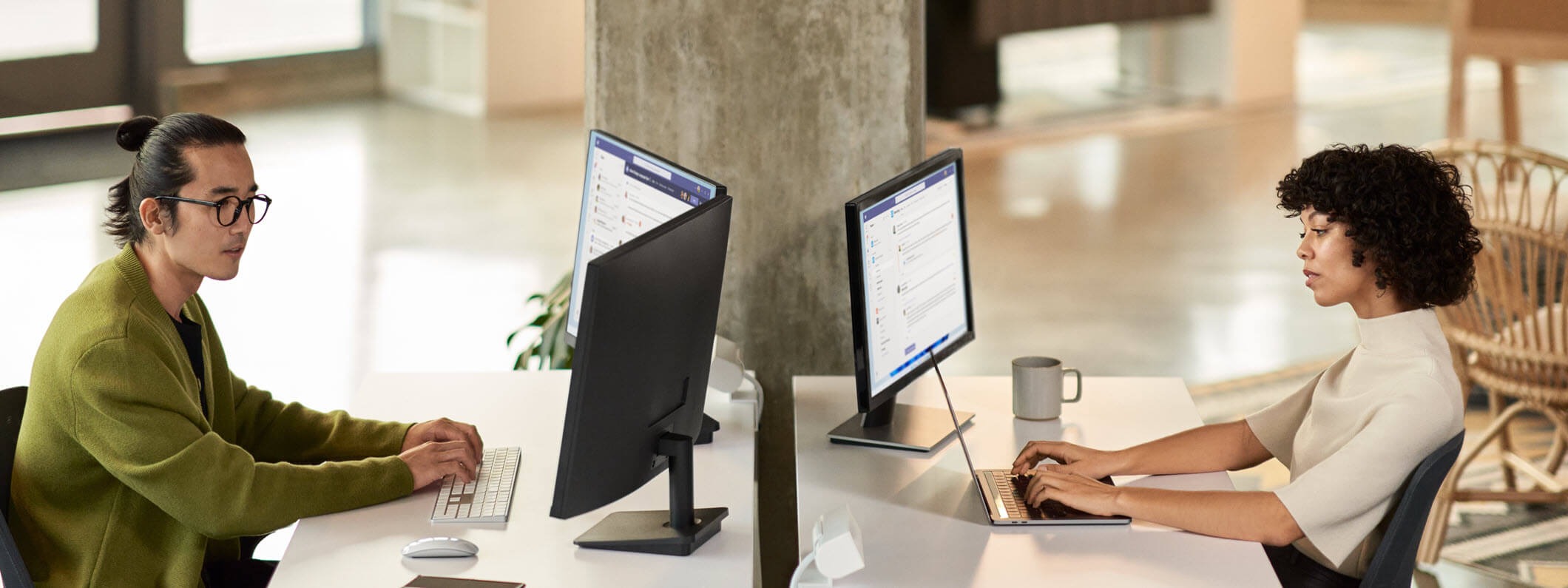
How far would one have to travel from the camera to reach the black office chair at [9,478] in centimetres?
209

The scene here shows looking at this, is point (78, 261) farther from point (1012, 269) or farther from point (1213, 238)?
point (1213, 238)

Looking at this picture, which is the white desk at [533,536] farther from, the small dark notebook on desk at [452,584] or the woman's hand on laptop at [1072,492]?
the woman's hand on laptop at [1072,492]

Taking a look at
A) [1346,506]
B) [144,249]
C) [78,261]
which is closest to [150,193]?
[144,249]

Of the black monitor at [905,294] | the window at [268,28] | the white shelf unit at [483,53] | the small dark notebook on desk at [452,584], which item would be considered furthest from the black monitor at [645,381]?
the window at [268,28]

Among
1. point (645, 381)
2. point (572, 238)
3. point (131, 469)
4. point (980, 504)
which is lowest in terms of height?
point (572, 238)

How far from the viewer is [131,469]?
81.4 inches

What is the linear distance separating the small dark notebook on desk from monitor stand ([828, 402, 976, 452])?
0.74m

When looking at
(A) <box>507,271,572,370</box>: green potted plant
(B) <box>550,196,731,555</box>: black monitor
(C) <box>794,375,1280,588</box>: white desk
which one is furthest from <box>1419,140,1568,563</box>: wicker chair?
(B) <box>550,196,731,555</box>: black monitor

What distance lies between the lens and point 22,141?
827 centimetres

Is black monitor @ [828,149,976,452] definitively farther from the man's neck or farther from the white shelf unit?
the white shelf unit

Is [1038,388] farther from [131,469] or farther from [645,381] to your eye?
[131,469]

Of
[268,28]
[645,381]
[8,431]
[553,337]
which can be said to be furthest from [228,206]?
[268,28]

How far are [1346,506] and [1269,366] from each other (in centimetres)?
326

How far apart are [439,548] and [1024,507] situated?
848mm
